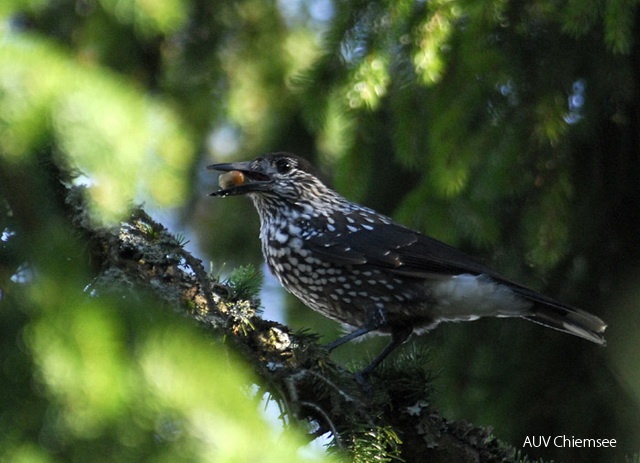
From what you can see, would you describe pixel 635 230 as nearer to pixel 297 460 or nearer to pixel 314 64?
pixel 314 64

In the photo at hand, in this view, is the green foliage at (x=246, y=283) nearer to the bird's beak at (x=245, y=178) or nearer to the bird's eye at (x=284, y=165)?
the bird's beak at (x=245, y=178)

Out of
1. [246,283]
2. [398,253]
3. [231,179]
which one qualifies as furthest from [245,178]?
[246,283]

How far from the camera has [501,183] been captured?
4051 millimetres

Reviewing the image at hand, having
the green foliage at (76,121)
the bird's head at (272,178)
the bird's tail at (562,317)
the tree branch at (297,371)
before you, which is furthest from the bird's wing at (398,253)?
the green foliage at (76,121)

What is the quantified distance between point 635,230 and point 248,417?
3047 mm

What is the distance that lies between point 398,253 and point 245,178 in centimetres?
104

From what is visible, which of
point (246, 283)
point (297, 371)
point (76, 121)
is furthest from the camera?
point (246, 283)

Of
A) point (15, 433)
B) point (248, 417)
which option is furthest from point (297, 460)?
point (15, 433)

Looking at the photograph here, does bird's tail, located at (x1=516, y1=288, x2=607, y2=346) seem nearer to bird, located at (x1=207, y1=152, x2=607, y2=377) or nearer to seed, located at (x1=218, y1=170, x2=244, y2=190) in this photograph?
bird, located at (x1=207, y1=152, x2=607, y2=377)

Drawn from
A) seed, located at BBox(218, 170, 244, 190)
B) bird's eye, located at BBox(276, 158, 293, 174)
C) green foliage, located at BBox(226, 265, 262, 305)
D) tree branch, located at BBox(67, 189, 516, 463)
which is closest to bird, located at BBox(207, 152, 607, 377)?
seed, located at BBox(218, 170, 244, 190)

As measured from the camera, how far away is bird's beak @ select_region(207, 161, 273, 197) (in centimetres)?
453

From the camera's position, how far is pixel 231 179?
4746 mm

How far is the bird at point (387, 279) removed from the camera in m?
4.02

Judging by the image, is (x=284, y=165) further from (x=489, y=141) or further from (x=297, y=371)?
(x=297, y=371)
